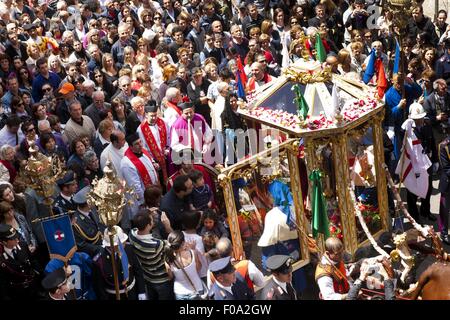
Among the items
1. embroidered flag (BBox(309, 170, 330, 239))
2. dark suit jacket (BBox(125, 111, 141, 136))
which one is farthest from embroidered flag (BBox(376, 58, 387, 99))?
dark suit jacket (BBox(125, 111, 141, 136))

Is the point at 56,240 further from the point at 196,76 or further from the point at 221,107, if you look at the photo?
the point at 196,76

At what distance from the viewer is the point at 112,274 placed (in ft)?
35.4

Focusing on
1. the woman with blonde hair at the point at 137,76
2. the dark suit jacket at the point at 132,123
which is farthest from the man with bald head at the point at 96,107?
the woman with blonde hair at the point at 137,76

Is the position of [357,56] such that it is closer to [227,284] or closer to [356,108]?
[356,108]

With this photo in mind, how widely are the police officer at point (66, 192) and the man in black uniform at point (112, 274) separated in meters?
1.08

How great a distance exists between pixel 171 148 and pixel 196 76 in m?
2.04

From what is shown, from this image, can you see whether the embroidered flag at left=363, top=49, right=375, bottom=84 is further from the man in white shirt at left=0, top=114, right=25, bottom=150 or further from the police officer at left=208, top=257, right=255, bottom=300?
the police officer at left=208, top=257, right=255, bottom=300

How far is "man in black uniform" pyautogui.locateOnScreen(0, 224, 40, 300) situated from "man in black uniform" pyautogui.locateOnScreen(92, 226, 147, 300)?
26.4 inches

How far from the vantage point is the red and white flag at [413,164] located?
13586mm

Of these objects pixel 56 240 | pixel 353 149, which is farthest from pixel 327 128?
pixel 56 240

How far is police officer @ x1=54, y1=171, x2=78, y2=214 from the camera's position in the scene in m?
11.8

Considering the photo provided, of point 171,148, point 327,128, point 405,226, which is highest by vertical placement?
point 327,128

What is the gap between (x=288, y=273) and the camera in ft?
33.9

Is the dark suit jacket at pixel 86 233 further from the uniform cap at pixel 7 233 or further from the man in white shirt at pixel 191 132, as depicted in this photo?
the man in white shirt at pixel 191 132
